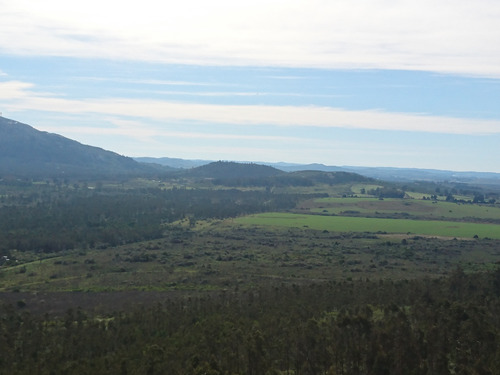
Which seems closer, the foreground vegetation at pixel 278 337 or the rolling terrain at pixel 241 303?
the foreground vegetation at pixel 278 337

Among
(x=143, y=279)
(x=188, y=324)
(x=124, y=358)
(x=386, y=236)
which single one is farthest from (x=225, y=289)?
(x=386, y=236)

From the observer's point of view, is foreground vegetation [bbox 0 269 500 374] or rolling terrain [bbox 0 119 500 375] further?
rolling terrain [bbox 0 119 500 375]

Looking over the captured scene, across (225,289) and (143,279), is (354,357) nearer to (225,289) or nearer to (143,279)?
(225,289)

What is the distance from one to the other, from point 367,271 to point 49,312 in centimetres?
6563

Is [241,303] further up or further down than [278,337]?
further down

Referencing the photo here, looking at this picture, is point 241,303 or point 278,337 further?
point 241,303

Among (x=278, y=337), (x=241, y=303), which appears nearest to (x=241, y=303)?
(x=241, y=303)

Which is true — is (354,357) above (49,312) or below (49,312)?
above

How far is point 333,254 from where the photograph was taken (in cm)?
13875

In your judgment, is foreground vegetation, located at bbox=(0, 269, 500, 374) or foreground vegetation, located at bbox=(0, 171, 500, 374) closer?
foreground vegetation, located at bbox=(0, 269, 500, 374)

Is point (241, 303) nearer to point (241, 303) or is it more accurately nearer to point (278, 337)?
point (241, 303)

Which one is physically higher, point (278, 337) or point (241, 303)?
point (278, 337)

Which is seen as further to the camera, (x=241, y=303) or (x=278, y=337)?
(x=241, y=303)

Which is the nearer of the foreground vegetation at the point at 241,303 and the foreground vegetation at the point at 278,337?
the foreground vegetation at the point at 278,337
